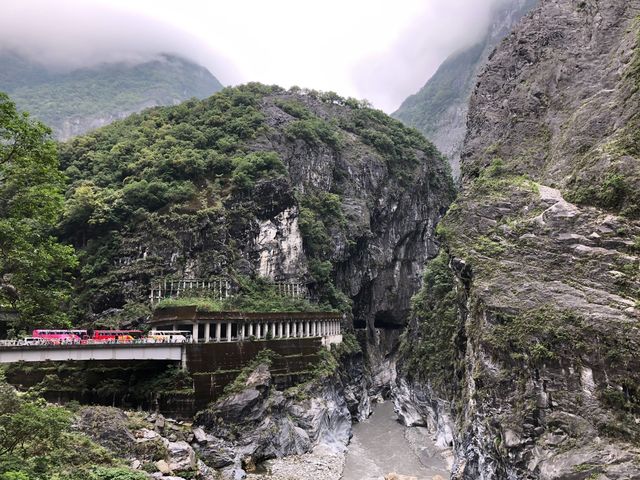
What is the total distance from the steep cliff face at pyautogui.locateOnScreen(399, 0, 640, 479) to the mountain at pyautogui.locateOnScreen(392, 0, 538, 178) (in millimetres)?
82975

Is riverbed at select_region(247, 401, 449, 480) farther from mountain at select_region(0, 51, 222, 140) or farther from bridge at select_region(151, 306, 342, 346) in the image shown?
mountain at select_region(0, 51, 222, 140)

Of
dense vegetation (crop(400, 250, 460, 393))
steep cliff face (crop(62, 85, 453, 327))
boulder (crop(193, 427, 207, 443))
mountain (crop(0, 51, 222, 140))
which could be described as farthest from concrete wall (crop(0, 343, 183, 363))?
mountain (crop(0, 51, 222, 140))

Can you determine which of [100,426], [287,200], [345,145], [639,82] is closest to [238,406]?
[100,426]

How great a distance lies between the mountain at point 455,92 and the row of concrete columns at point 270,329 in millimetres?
76791

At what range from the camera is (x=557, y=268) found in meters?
24.2

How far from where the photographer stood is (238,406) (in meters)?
34.5

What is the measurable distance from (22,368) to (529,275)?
1215 inches

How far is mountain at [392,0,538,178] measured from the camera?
128m

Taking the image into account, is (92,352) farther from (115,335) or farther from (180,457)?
(180,457)

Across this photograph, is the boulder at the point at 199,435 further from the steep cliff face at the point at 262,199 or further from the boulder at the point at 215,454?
the steep cliff face at the point at 262,199

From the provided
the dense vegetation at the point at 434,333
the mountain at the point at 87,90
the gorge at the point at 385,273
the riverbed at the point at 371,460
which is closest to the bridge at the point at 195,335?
the gorge at the point at 385,273

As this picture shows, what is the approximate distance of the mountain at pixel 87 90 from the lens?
4624 inches

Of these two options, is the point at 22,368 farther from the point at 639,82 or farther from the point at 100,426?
the point at 639,82

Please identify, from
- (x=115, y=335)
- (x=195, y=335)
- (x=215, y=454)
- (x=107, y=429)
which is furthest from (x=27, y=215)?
(x=115, y=335)
